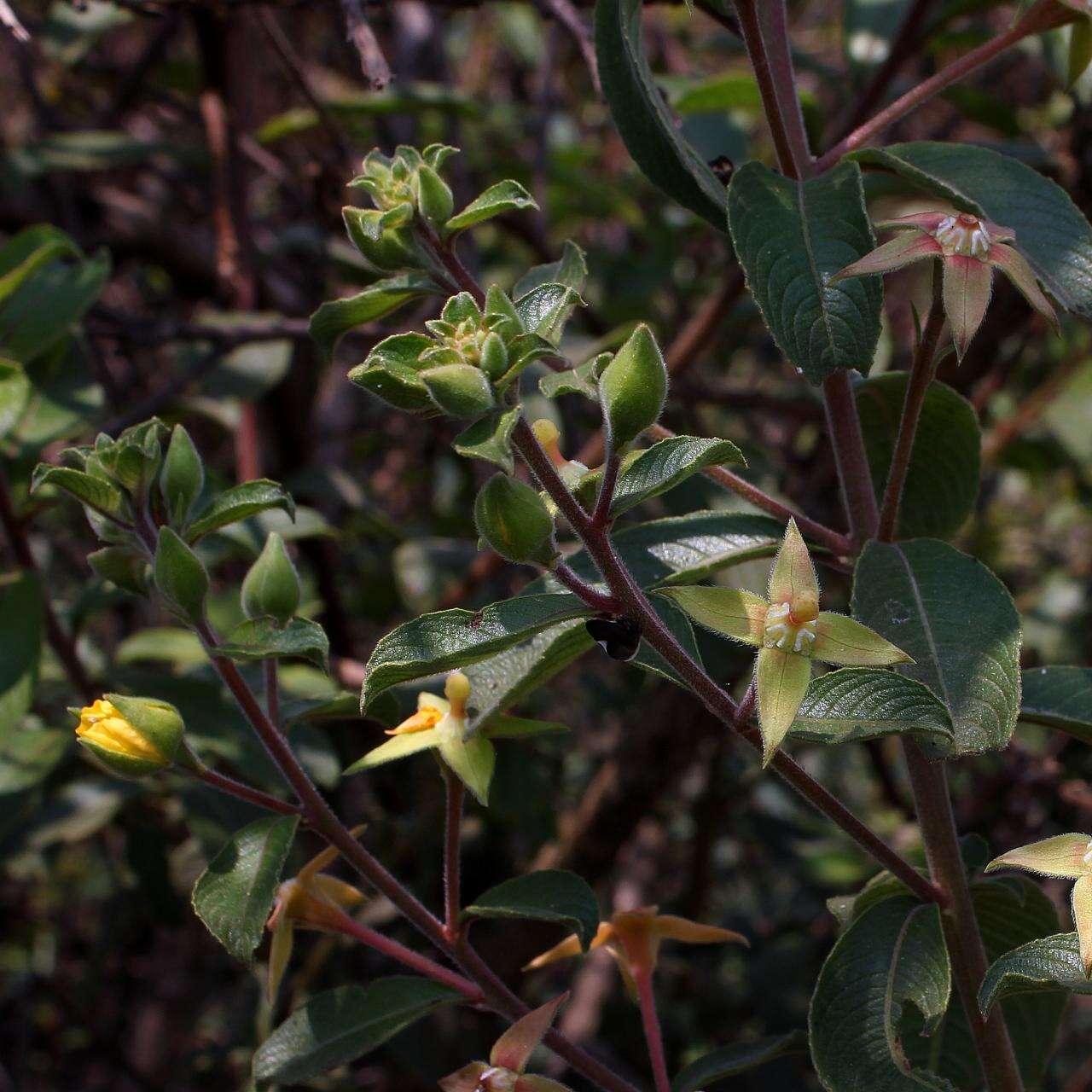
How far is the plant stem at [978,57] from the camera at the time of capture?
2.90ft

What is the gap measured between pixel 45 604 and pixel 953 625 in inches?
41.5

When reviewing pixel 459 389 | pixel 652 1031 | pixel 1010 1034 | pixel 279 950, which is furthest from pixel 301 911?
pixel 1010 1034

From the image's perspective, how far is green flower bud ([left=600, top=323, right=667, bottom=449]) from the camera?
740mm

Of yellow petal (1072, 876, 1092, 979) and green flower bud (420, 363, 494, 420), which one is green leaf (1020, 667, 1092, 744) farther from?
green flower bud (420, 363, 494, 420)

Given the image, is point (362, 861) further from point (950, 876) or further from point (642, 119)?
point (642, 119)

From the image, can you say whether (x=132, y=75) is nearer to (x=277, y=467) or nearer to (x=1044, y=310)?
(x=277, y=467)

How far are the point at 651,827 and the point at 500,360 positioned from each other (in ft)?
7.10

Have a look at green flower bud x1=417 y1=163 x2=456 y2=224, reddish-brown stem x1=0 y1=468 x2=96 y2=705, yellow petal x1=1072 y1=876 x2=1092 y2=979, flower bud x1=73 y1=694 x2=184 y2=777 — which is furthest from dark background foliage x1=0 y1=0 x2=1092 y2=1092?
yellow petal x1=1072 y1=876 x2=1092 y2=979

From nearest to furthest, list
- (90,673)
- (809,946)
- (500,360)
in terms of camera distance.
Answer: (500,360) < (90,673) < (809,946)

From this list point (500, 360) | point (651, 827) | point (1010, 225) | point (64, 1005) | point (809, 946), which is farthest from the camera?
point (651, 827)

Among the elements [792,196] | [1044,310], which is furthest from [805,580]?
[792,196]

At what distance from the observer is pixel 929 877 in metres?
0.94

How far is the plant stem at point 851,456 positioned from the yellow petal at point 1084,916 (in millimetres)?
315

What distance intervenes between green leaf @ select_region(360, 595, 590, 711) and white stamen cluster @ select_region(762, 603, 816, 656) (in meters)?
0.11
